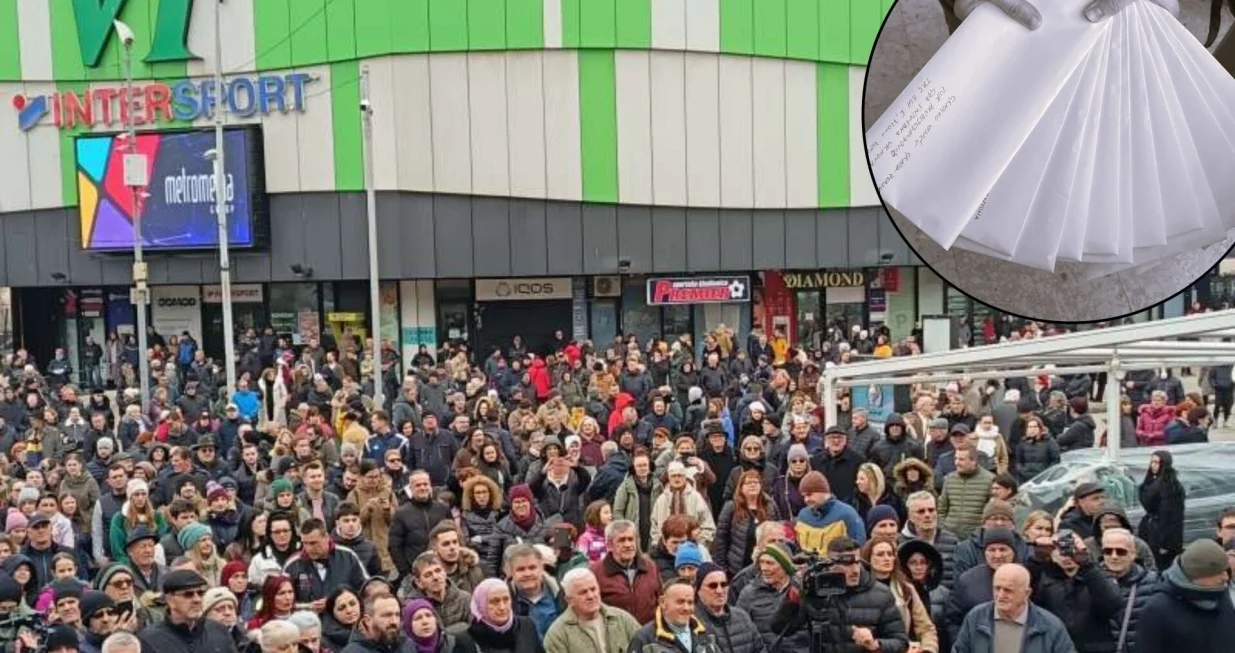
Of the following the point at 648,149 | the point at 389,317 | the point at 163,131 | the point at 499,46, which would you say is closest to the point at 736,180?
the point at 648,149

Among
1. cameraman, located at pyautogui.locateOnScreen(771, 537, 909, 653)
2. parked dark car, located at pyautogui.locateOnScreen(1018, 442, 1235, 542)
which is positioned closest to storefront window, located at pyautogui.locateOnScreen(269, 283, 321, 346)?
parked dark car, located at pyautogui.locateOnScreen(1018, 442, 1235, 542)

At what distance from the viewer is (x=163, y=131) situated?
1230 inches

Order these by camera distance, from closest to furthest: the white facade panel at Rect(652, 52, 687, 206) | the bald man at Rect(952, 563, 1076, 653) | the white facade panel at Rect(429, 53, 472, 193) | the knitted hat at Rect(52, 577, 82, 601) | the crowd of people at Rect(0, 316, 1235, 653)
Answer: the bald man at Rect(952, 563, 1076, 653), the crowd of people at Rect(0, 316, 1235, 653), the knitted hat at Rect(52, 577, 82, 601), the white facade panel at Rect(429, 53, 472, 193), the white facade panel at Rect(652, 52, 687, 206)

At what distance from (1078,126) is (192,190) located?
98.0ft

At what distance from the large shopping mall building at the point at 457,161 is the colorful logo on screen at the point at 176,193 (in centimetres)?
5

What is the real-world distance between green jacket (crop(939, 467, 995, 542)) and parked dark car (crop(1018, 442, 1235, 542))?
1.41 m

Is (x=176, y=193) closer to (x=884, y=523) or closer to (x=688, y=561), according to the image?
(x=688, y=561)

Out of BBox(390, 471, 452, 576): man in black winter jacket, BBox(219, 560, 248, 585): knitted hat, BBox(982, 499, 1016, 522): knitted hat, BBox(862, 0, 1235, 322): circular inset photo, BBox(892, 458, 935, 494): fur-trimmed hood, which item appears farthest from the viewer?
BBox(892, 458, 935, 494): fur-trimmed hood

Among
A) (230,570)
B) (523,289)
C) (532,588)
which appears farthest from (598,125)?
(532,588)

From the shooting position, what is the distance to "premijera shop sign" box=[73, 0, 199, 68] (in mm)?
31391

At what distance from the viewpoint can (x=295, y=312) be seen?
32.8m

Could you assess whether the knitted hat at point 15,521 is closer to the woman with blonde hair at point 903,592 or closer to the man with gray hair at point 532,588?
the man with gray hair at point 532,588

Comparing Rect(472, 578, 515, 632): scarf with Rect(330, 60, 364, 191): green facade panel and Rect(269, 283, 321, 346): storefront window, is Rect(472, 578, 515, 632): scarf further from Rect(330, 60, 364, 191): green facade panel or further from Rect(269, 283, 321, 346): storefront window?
Rect(269, 283, 321, 346): storefront window

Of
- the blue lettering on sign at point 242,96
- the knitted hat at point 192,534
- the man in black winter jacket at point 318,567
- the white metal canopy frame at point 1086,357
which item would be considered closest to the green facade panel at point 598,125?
the blue lettering on sign at point 242,96
